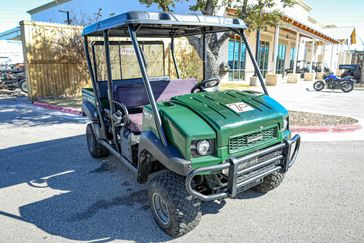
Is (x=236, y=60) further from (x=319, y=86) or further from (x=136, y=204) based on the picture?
(x=136, y=204)

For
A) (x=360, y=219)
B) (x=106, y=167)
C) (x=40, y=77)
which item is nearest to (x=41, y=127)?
(x=106, y=167)

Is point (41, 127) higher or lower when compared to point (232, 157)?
lower

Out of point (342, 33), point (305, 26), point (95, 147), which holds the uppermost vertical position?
point (342, 33)

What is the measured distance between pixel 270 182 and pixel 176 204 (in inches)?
57.2

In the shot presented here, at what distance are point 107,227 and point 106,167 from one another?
1646mm

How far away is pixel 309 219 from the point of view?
2.90 m

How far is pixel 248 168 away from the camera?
8.39 ft

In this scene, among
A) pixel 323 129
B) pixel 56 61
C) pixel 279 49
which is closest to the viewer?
pixel 323 129

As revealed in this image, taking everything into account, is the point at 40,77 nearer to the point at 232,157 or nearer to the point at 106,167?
the point at 106,167

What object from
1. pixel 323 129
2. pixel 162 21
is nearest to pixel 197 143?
pixel 162 21

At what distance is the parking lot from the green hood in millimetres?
974

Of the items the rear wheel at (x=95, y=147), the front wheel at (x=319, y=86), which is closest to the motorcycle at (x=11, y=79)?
the rear wheel at (x=95, y=147)

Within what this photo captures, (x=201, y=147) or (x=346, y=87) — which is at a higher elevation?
(x=201, y=147)

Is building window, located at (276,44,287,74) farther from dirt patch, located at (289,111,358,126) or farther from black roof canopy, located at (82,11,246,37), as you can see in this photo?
black roof canopy, located at (82,11,246,37)
